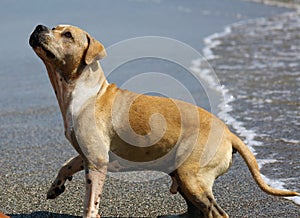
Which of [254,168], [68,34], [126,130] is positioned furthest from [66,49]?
[254,168]

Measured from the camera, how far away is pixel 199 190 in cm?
449

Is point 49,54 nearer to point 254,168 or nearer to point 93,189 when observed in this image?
point 93,189

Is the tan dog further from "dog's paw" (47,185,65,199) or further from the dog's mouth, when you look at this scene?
"dog's paw" (47,185,65,199)

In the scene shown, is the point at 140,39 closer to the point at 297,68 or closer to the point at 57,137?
the point at 297,68

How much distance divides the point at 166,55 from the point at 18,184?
5782 mm

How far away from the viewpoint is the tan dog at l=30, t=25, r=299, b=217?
14.8 ft

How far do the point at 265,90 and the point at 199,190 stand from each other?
460 centimetres

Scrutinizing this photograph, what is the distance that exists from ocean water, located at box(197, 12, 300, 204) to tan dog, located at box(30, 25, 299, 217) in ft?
3.24

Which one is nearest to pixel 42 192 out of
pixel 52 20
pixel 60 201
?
pixel 60 201

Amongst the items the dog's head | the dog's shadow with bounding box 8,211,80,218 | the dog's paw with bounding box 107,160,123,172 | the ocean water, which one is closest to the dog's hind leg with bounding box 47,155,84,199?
the dog's shadow with bounding box 8,211,80,218

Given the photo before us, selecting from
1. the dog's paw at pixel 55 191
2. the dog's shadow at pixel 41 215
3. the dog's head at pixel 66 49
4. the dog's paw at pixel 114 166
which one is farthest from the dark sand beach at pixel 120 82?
the dog's head at pixel 66 49

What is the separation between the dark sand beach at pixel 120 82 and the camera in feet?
16.9

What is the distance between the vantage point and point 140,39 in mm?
11508

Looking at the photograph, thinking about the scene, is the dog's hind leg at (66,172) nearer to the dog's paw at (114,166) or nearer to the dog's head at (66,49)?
the dog's paw at (114,166)
